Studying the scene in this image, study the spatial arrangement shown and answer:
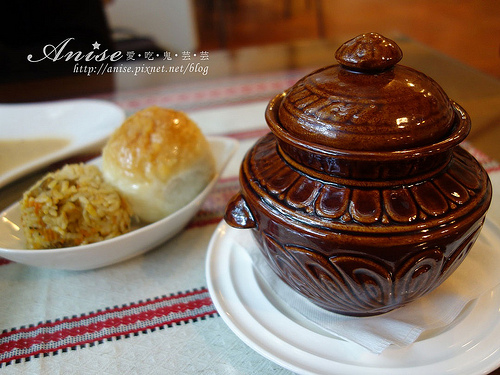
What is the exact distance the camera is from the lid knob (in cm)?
43

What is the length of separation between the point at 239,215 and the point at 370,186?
156mm

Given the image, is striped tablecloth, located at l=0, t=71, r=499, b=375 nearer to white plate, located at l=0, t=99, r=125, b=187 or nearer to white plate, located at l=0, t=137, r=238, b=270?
white plate, located at l=0, t=137, r=238, b=270

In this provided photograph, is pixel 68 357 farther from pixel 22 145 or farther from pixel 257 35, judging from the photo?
pixel 257 35

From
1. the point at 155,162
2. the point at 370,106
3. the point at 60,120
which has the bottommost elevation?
the point at 60,120

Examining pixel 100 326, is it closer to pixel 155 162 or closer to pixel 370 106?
pixel 155 162

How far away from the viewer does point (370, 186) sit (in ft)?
1.37

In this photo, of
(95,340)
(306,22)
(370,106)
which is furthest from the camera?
(306,22)

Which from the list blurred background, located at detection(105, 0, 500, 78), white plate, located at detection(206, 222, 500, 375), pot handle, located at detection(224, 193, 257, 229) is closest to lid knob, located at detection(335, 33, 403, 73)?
pot handle, located at detection(224, 193, 257, 229)

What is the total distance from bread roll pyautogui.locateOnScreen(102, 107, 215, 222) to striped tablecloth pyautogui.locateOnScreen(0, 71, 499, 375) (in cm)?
8

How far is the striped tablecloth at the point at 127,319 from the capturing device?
1.61 feet

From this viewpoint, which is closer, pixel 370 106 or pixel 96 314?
pixel 370 106

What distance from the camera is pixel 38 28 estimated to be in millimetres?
1951

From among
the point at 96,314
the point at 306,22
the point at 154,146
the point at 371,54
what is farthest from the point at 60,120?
the point at 306,22

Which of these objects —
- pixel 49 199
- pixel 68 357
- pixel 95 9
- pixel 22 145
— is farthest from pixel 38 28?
pixel 68 357
